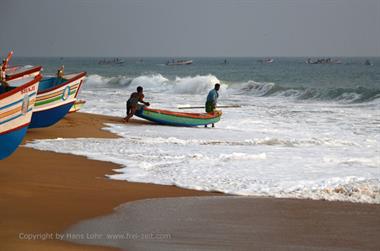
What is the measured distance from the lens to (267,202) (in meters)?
7.17

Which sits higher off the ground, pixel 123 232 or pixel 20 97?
pixel 20 97

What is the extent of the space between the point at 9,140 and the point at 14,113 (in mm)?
346

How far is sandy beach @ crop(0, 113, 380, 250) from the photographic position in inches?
217

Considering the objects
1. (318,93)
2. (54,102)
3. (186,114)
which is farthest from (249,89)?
(54,102)

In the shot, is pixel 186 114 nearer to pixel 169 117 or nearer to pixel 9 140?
pixel 169 117

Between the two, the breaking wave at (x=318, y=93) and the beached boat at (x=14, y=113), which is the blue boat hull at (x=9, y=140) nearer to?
the beached boat at (x=14, y=113)

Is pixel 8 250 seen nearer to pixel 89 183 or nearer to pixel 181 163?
pixel 89 183

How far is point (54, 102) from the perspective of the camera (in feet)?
45.2

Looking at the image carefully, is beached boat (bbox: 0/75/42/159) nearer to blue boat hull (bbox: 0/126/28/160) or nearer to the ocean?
blue boat hull (bbox: 0/126/28/160)

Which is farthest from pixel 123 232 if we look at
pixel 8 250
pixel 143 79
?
pixel 143 79

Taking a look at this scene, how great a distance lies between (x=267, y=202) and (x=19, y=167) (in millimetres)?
3519

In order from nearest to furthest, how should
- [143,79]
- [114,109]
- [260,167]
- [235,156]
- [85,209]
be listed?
[85,209], [260,167], [235,156], [114,109], [143,79]

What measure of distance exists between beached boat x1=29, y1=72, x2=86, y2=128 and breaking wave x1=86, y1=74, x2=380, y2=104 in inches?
757

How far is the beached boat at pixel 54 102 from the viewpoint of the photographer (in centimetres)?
1351
